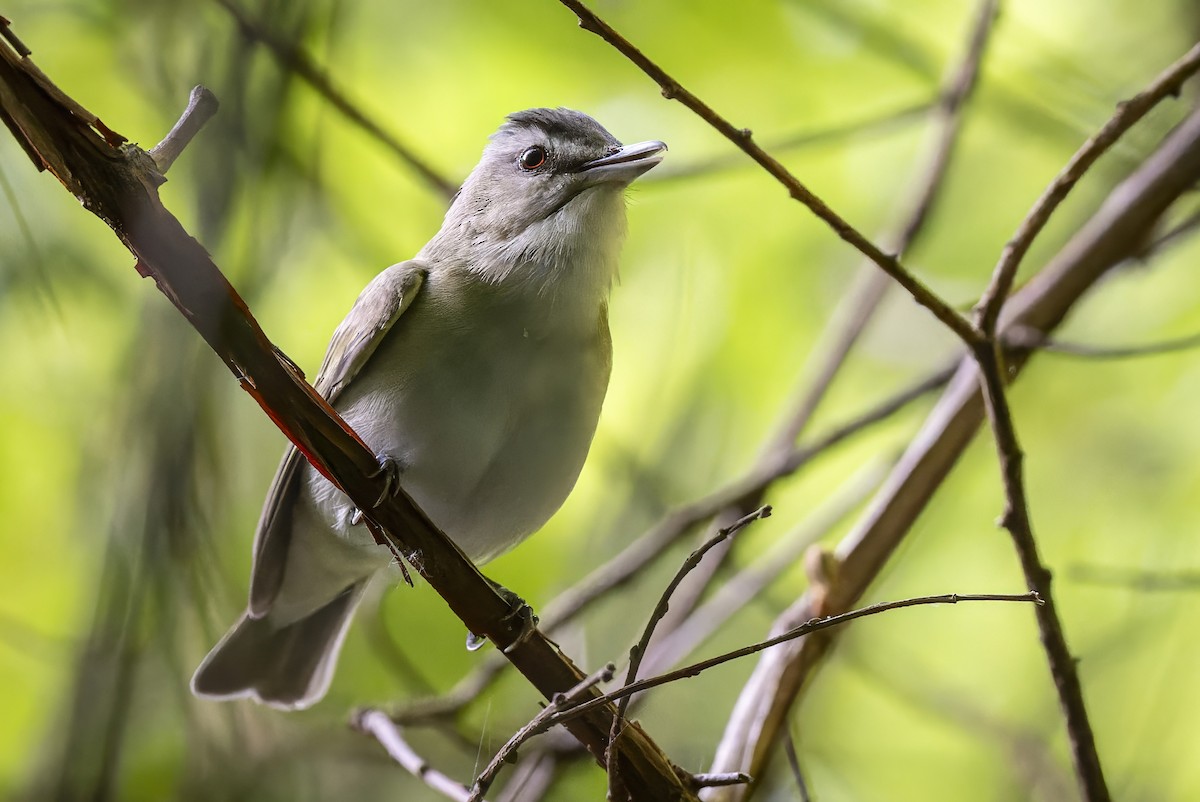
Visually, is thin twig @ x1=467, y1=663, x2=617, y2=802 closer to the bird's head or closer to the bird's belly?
the bird's belly

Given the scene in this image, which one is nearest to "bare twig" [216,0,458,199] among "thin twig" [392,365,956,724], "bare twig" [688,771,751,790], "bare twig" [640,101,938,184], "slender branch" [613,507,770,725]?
"bare twig" [640,101,938,184]

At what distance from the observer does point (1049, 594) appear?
2.25 metres

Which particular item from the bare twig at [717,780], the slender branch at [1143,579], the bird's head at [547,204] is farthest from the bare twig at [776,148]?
the bare twig at [717,780]

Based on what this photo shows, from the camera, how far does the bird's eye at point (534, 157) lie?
3.28 meters

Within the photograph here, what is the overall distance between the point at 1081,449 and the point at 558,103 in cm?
259

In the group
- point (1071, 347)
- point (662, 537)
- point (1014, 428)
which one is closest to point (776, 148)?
point (1071, 347)

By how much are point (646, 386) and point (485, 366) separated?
1.63 metres

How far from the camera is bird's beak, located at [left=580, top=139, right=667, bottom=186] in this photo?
293 cm

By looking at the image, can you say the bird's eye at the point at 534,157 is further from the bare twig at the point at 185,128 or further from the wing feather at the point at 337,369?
the bare twig at the point at 185,128

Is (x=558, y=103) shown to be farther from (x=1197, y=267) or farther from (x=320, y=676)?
(x=1197, y=267)

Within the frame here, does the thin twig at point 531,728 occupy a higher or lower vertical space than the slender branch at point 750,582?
lower

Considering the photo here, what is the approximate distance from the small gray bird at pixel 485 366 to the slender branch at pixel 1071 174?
1.03 metres

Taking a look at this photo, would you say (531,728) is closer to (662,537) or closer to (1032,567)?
(1032,567)

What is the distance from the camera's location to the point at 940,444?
2.91 m
